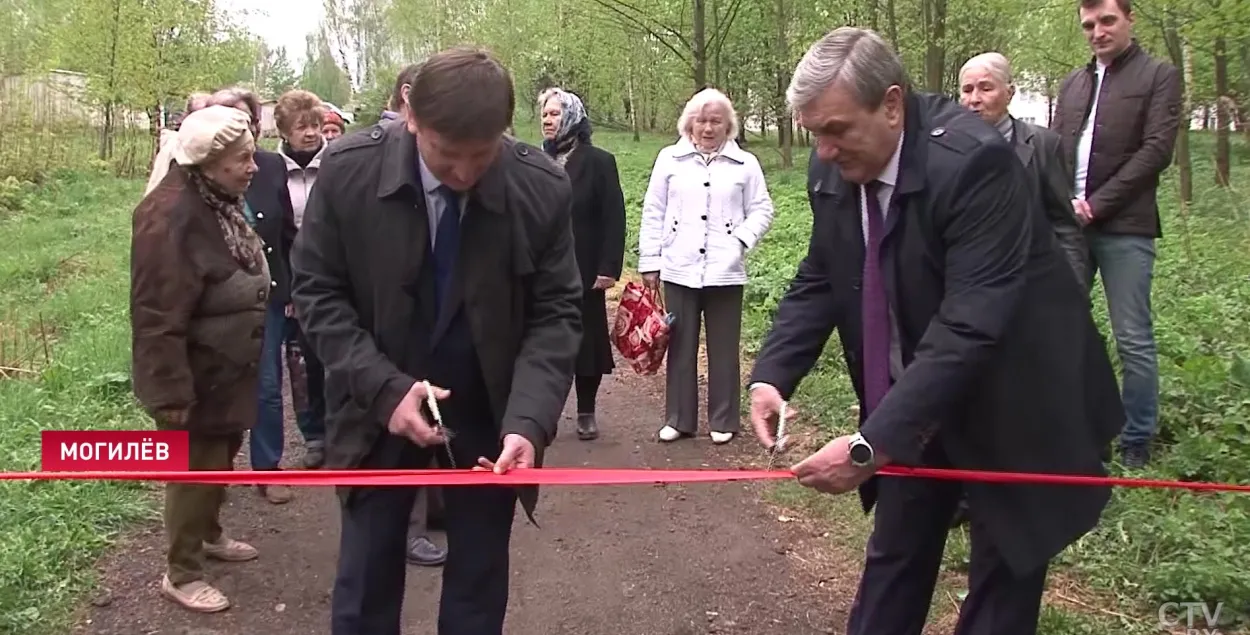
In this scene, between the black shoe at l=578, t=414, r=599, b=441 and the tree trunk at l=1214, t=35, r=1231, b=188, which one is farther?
the tree trunk at l=1214, t=35, r=1231, b=188

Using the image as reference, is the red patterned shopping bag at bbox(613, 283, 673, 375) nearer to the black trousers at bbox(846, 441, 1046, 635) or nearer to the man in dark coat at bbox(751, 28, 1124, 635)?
the black trousers at bbox(846, 441, 1046, 635)

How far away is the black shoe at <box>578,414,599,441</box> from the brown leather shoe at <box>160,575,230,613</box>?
2.87 meters

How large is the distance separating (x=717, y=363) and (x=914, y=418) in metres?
4.39

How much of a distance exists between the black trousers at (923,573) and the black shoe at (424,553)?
2.24m

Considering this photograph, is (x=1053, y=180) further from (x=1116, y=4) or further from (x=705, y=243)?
(x=705, y=243)

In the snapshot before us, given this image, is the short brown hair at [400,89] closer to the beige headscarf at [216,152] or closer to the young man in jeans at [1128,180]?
the beige headscarf at [216,152]

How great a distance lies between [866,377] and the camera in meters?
3.09

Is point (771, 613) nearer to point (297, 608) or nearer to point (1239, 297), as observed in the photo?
point (297, 608)

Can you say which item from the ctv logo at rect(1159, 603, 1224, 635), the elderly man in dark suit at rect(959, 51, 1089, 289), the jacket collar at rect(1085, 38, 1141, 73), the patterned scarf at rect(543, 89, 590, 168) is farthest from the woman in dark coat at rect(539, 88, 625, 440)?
the ctv logo at rect(1159, 603, 1224, 635)

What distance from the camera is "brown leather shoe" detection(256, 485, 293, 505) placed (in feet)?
19.4

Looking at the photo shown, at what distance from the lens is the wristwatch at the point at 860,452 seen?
8.96 ft

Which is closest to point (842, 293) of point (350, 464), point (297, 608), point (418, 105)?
point (418, 105)

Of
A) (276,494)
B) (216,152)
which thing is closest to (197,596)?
(276,494)

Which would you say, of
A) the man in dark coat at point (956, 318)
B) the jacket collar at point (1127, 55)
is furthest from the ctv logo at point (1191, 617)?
the jacket collar at point (1127, 55)
